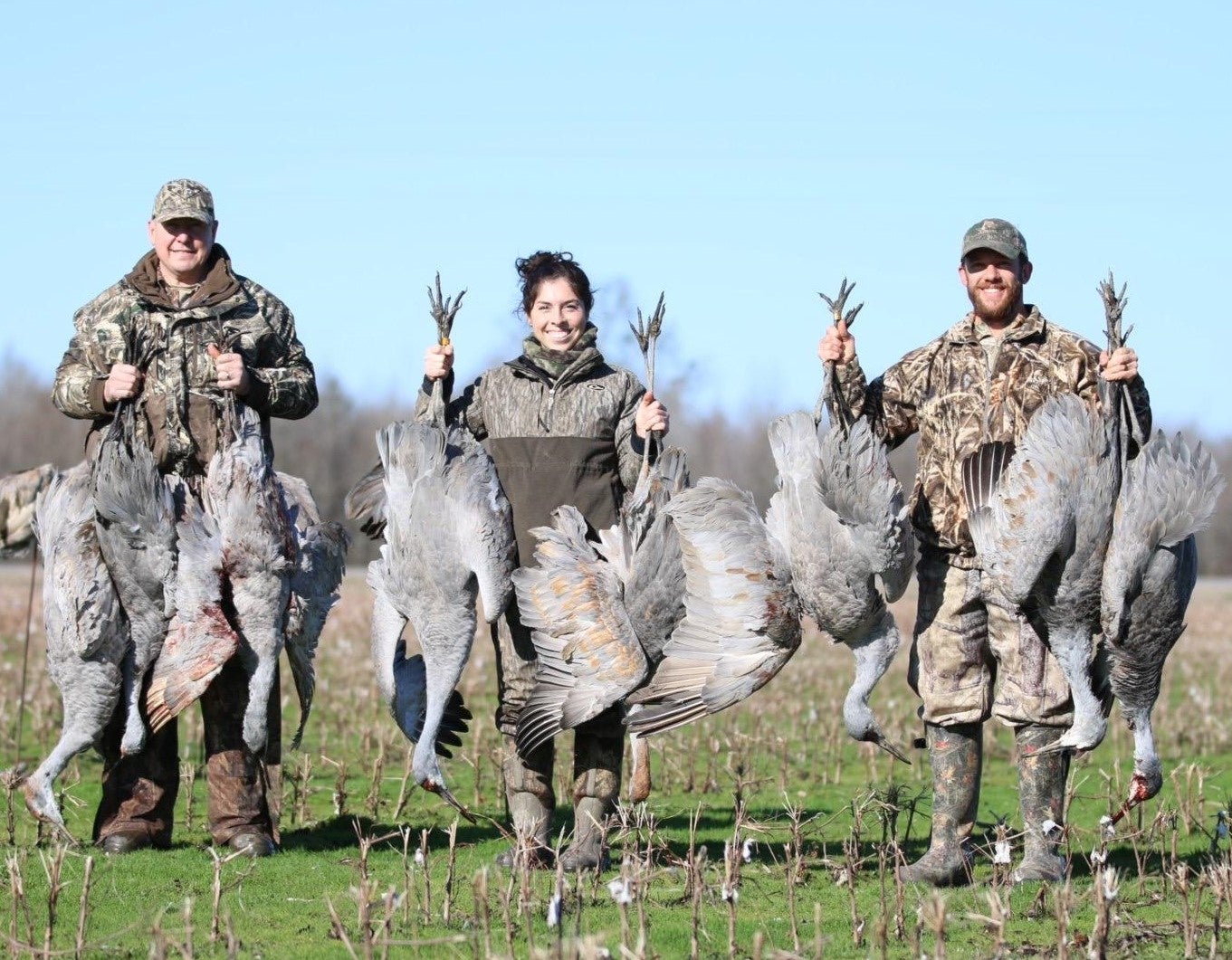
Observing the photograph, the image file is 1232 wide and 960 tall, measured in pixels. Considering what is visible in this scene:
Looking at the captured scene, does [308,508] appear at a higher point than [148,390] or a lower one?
lower

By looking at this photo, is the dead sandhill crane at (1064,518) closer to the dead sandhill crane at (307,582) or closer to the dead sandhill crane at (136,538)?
the dead sandhill crane at (307,582)

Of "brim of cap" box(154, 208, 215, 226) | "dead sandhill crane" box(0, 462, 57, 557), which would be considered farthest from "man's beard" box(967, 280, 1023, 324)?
"dead sandhill crane" box(0, 462, 57, 557)

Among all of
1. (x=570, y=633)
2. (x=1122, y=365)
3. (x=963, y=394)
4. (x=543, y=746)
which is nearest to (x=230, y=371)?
(x=570, y=633)

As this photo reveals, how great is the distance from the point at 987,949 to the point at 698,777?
4.83 m

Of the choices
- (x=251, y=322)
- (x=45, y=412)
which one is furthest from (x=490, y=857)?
(x=45, y=412)

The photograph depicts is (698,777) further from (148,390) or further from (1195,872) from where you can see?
(148,390)

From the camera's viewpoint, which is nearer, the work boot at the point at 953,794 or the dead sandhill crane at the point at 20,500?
the work boot at the point at 953,794

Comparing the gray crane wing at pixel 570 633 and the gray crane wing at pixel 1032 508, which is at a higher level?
the gray crane wing at pixel 1032 508

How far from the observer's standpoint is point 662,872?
19.8 feet

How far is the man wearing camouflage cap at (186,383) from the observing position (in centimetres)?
757

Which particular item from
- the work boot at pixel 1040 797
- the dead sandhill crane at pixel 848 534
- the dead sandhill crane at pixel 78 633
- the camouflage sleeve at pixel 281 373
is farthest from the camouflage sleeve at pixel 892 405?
the dead sandhill crane at pixel 78 633

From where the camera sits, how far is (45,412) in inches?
2547

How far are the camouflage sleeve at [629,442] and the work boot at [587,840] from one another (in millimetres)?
1543

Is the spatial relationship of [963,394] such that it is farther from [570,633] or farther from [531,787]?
[531,787]
